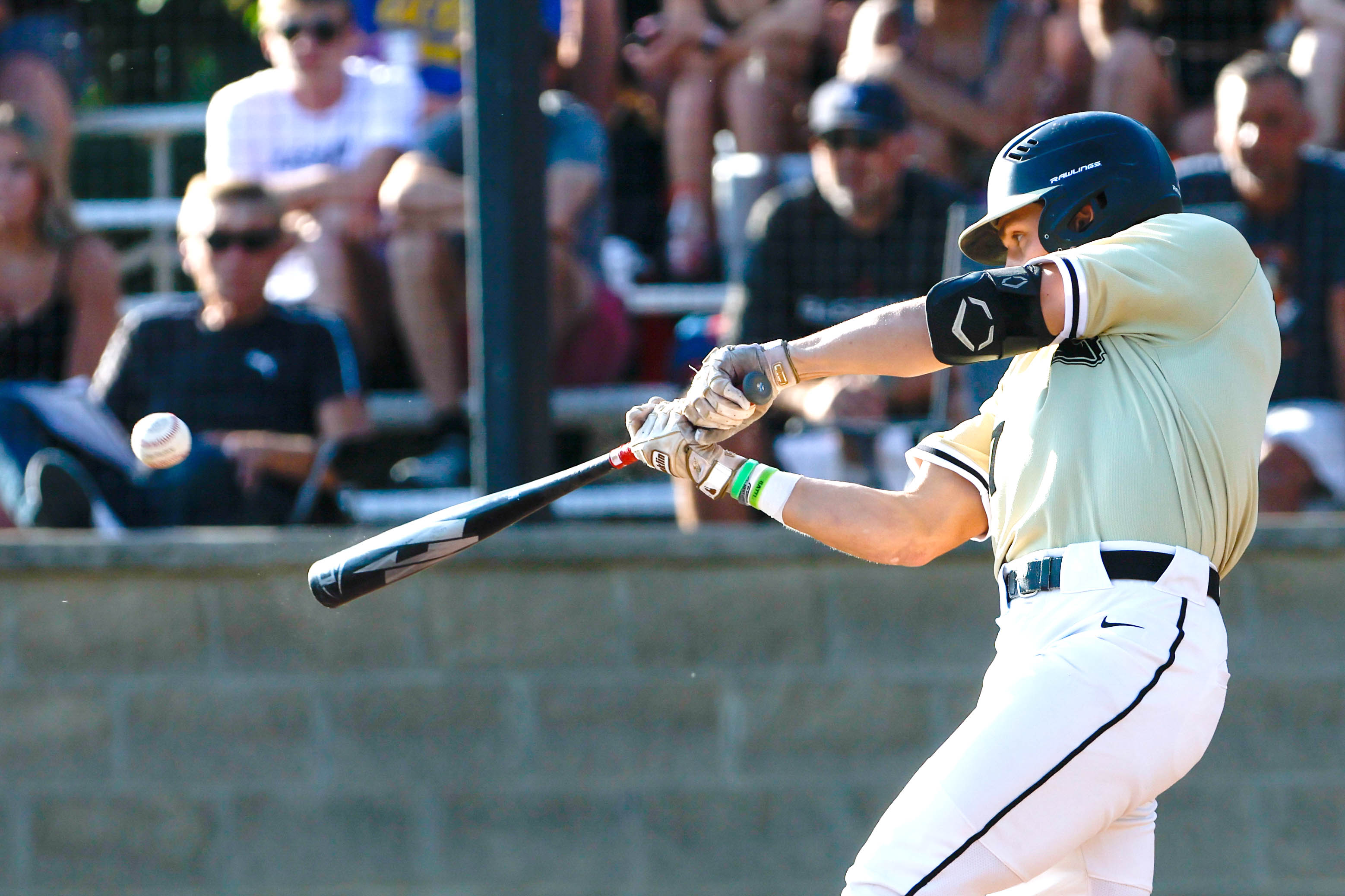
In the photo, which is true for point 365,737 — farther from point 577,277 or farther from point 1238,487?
point 1238,487

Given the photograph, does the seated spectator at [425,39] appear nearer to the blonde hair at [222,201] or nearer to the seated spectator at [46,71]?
the blonde hair at [222,201]

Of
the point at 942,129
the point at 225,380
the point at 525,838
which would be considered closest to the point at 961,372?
the point at 942,129

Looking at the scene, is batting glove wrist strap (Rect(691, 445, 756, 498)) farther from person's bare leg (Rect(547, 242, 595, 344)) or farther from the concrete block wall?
person's bare leg (Rect(547, 242, 595, 344))

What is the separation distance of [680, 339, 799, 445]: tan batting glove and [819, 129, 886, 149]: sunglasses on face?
2.28 metres

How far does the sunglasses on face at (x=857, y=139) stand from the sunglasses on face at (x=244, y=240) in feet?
5.75

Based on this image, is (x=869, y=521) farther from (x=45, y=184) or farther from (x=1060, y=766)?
(x=45, y=184)

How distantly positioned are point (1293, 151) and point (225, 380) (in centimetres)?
330

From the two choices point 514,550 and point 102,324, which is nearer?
point 514,550

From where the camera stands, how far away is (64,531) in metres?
4.85

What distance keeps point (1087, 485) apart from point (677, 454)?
29.1 inches

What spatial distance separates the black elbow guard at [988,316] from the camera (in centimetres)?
258

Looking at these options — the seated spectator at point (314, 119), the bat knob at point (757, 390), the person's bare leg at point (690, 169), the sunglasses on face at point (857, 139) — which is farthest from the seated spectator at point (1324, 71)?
the bat knob at point (757, 390)

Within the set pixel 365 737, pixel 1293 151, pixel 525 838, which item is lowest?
pixel 525 838

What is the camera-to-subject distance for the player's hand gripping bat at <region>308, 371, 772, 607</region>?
3.08 metres
